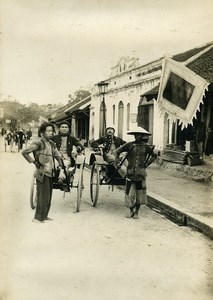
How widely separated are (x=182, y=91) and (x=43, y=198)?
3616 millimetres

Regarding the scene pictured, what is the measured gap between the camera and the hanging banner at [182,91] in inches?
326

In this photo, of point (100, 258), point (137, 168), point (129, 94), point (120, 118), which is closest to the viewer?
point (100, 258)

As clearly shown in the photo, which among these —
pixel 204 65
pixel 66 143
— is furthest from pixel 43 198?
pixel 204 65

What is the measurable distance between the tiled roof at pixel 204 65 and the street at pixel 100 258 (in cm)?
441

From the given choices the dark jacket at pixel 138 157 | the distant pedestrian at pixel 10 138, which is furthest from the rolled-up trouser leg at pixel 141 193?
the distant pedestrian at pixel 10 138

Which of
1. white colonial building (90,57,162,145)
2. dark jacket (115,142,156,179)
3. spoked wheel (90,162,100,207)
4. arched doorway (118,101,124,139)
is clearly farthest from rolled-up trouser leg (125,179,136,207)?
arched doorway (118,101,124,139)

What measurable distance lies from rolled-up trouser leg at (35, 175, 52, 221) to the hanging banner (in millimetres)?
3432

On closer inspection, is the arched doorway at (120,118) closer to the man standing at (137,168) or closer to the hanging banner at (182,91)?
the hanging banner at (182,91)

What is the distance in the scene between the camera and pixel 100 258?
464 cm

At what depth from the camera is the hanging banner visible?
8281 mm

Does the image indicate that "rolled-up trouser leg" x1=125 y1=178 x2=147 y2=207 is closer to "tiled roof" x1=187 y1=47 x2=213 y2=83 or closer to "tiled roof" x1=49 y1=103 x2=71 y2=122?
"tiled roof" x1=187 y1=47 x2=213 y2=83

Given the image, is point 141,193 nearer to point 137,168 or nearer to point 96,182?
point 137,168

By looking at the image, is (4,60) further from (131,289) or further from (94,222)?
(131,289)

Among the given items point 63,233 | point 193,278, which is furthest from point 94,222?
point 193,278
